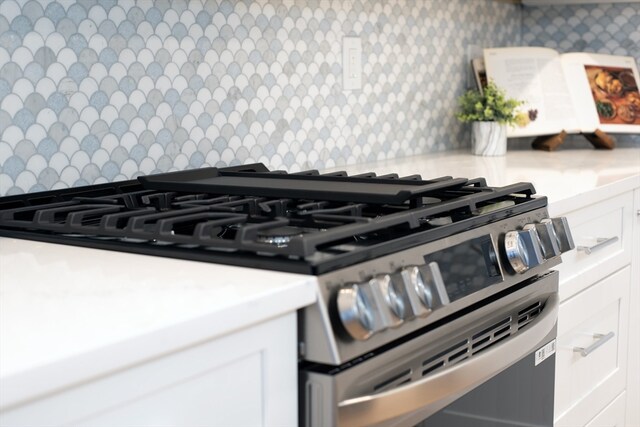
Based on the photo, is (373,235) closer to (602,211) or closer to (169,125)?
(169,125)

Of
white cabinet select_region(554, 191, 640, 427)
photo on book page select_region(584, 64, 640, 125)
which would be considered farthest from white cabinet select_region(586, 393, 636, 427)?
photo on book page select_region(584, 64, 640, 125)

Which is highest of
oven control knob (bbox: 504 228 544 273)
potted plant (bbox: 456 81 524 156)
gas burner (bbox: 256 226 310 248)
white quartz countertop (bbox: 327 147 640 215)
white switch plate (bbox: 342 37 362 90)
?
white switch plate (bbox: 342 37 362 90)

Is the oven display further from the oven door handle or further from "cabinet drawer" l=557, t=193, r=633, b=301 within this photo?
"cabinet drawer" l=557, t=193, r=633, b=301

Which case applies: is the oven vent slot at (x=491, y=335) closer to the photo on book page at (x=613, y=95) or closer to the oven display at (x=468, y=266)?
the oven display at (x=468, y=266)

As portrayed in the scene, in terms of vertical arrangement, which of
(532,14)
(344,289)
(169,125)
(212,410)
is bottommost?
(212,410)

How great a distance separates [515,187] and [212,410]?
2.71ft

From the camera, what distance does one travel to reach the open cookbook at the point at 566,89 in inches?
110

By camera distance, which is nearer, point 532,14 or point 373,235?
point 373,235

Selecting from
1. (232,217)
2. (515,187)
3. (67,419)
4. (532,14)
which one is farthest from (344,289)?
(532,14)

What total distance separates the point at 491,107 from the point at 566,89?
0.35m

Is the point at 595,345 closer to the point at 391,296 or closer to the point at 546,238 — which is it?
the point at 546,238

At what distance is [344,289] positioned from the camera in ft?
3.34

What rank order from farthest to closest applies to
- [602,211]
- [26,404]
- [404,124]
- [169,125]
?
[404,124] < [602,211] < [169,125] < [26,404]

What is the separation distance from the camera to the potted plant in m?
2.65
